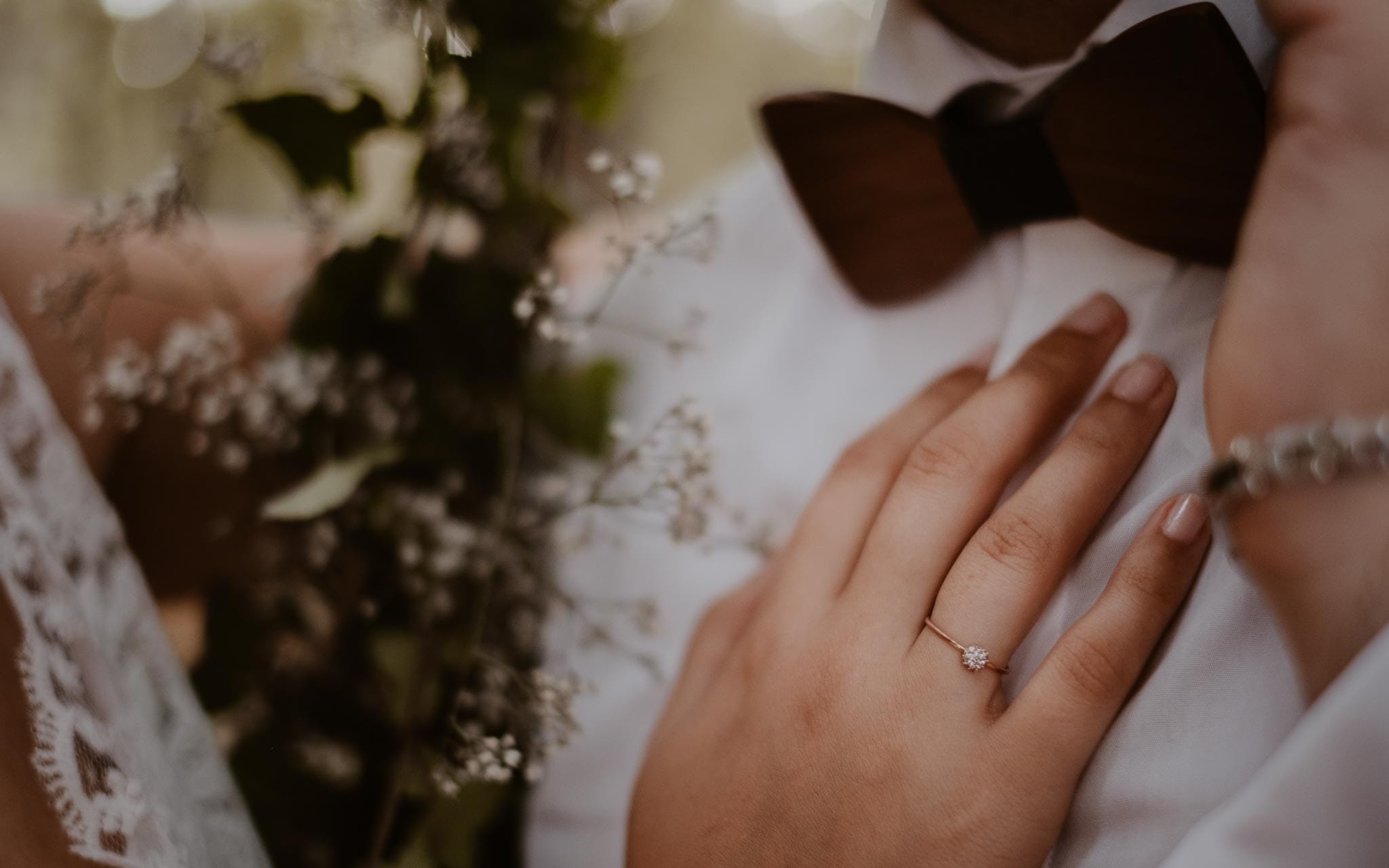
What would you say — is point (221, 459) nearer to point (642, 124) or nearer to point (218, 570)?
point (218, 570)

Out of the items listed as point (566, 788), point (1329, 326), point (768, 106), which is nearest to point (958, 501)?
point (1329, 326)

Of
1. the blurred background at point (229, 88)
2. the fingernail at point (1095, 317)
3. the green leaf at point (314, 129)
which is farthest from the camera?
the blurred background at point (229, 88)

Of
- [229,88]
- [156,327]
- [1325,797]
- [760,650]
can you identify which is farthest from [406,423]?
[229,88]

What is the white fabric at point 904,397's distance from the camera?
1.45 feet

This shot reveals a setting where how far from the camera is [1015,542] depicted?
488mm

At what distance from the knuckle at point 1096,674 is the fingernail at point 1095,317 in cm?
21

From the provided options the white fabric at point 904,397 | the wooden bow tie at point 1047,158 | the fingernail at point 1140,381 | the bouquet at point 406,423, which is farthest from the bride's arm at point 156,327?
the fingernail at point 1140,381

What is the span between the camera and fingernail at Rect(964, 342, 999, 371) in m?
0.64

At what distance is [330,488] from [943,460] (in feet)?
1.49

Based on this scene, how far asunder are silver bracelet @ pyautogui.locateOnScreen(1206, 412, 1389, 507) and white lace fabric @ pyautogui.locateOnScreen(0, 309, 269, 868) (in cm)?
61

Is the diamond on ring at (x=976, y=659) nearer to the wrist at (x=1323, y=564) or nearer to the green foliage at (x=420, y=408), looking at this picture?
the wrist at (x=1323, y=564)

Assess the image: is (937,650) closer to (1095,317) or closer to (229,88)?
(1095,317)

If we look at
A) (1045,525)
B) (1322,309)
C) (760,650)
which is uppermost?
(1322,309)

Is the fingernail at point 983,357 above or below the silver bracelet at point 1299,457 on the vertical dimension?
below
